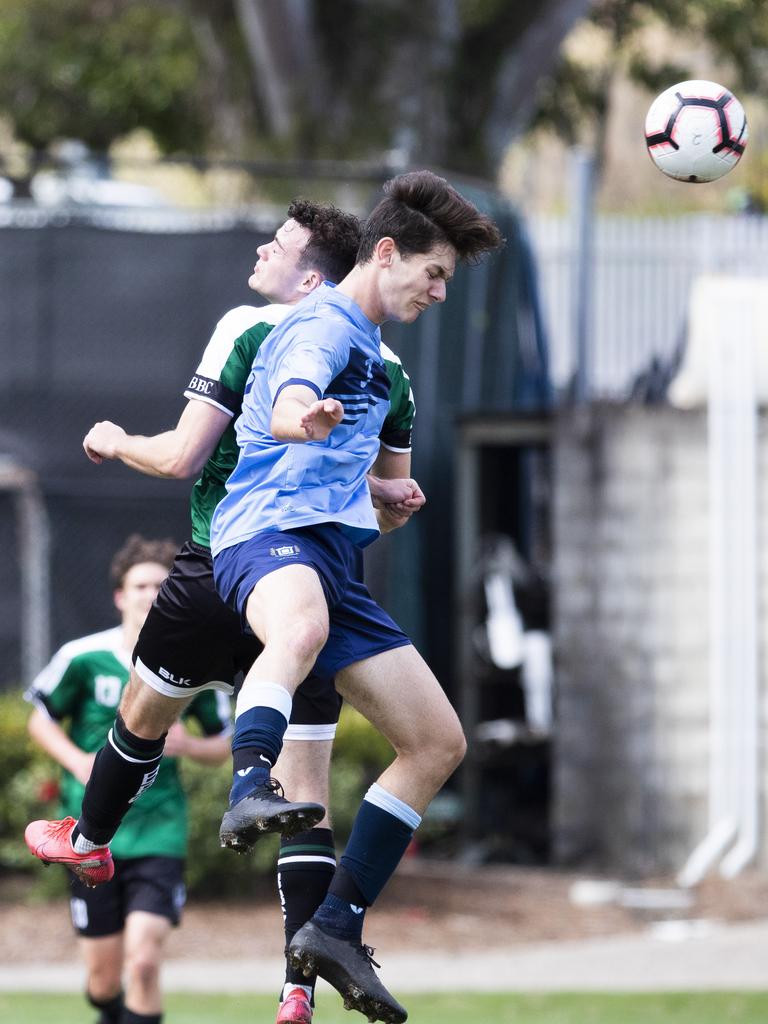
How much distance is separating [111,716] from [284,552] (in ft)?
9.43

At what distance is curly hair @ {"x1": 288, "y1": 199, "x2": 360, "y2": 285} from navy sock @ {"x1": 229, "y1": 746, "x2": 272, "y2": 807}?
150 cm

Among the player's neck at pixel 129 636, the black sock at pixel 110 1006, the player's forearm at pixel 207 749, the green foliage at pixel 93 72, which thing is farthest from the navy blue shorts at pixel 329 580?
the green foliage at pixel 93 72

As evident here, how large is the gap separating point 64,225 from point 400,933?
5.04 m

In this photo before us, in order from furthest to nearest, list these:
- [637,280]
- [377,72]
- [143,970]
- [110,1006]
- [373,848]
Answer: [377,72] < [637,280] < [110,1006] < [143,970] < [373,848]

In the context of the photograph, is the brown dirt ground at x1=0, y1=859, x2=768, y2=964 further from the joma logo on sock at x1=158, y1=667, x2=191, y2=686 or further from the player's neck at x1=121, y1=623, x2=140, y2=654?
the joma logo on sock at x1=158, y1=667, x2=191, y2=686

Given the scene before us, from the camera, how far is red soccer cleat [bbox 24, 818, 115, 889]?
17.0 feet

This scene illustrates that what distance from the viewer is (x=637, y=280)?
13.8 m

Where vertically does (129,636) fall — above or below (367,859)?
above

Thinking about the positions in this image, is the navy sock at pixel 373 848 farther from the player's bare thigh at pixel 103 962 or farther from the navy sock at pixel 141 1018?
the player's bare thigh at pixel 103 962

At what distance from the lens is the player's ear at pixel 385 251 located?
15.4ft

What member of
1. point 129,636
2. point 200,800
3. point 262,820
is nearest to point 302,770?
point 262,820

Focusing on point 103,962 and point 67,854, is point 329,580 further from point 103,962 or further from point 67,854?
→ point 103,962

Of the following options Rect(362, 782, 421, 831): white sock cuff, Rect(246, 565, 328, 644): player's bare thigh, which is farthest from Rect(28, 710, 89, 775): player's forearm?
Rect(246, 565, 328, 644): player's bare thigh

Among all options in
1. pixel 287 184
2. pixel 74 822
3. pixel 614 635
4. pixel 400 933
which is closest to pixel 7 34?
pixel 287 184
